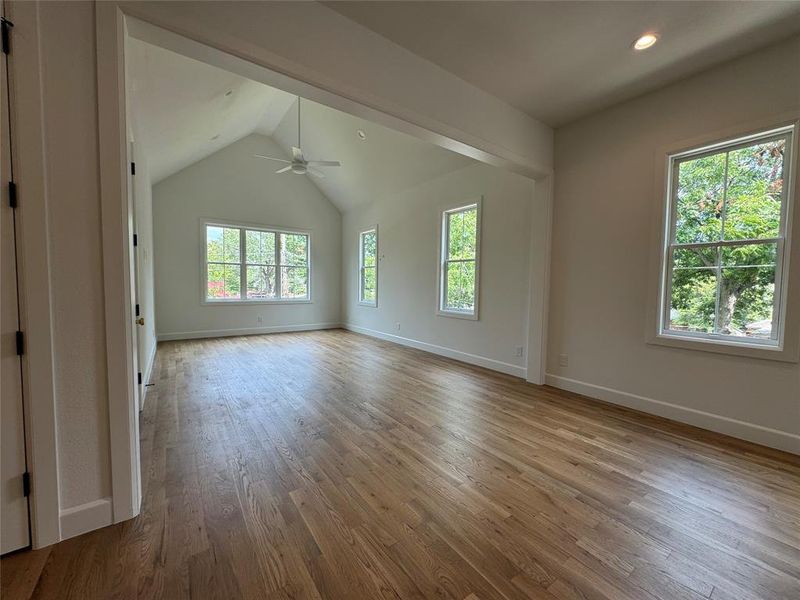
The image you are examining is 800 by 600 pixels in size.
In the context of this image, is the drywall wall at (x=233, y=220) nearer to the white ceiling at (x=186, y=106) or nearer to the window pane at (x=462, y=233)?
the white ceiling at (x=186, y=106)

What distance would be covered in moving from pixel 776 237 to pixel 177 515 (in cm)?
434

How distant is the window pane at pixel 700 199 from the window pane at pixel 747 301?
363 millimetres

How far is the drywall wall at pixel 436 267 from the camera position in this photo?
4.25 m

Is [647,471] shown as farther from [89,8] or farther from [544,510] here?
[89,8]

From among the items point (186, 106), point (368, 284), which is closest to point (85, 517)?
point (186, 106)

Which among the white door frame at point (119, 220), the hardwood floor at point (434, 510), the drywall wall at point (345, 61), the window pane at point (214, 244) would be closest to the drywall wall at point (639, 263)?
the hardwood floor at point (434, 510)

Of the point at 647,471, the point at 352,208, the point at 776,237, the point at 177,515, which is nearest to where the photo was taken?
the point at 177,515

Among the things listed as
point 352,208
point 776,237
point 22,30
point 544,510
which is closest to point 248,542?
point 544,510

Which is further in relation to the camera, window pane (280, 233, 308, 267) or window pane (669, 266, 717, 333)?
window pane (280, 233, 308, 267)

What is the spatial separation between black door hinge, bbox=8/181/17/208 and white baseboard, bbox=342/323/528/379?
173 inches

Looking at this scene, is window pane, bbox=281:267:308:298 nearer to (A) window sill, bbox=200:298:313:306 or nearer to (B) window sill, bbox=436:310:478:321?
(A) window sill, bbox=200:298:313:306

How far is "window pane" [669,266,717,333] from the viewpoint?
279 cm

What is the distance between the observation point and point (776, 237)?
2445mm

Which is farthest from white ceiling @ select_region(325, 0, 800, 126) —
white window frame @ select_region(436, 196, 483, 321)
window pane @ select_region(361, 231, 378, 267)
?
window pane @ select_region(361, 231, 378, 267)
